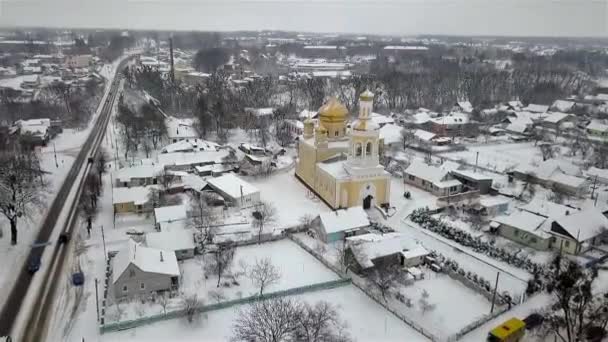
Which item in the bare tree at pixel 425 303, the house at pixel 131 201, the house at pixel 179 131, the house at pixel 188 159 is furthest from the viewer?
the house at pixel 179 131

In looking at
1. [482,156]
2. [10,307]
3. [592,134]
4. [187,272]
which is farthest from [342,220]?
[592,134]

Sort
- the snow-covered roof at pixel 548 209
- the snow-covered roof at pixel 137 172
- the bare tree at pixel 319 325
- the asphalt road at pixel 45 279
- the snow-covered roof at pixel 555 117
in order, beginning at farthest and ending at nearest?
the snow-covered roof at pixel 555 117 < the snow-covered roof at pixel 137 172 < the snow-covered roof at pixel 548 209 < the asphalt road at pixel 45 279 < the bare tree at pixel 319 325

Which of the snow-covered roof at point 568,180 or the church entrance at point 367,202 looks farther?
the snow-covered roof at point 568,180

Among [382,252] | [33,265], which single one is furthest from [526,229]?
[33,265]

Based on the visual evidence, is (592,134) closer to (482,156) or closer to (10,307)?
(482,156)

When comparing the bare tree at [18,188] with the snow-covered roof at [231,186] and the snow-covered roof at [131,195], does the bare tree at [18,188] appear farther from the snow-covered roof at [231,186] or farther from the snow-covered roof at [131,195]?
the snow-covered roof at [231,186]

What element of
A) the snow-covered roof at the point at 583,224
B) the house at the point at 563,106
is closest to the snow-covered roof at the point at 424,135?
the snow-covered roof at the point at 583,224
